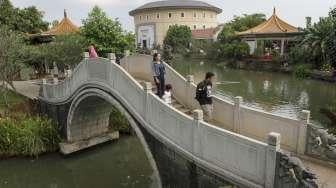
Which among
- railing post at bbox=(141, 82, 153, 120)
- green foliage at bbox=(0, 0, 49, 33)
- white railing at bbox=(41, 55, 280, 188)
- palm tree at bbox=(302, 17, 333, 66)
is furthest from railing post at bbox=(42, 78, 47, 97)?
palm tree at bbox=(302, 17, 333, 66)

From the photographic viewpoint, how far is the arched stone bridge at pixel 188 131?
746cm

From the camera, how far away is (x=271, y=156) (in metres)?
7.02

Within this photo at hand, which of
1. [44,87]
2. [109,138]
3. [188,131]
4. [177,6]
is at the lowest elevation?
[109,138]

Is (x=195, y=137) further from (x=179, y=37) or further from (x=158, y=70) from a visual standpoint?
(x=179, y=37)

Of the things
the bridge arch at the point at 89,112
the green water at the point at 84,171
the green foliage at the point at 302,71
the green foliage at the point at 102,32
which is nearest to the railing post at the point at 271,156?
the bridge arch at the point at 89,112

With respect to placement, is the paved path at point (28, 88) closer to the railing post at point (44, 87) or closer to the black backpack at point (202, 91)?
the railing post at point (44, 87)

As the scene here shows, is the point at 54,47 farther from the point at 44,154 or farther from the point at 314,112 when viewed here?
the point at 314,112

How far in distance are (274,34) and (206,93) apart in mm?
39755

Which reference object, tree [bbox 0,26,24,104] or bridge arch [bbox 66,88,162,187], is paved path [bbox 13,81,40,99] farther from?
bridge arch [bbox 66,88,162,187]

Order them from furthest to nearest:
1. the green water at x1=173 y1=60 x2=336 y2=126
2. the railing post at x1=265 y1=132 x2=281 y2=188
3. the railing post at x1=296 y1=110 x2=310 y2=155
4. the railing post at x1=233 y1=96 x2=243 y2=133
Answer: the green water at x1=173 y1=60 x2=336 y2=126 → the railing post at x1=233 y1=96 x2=243 y2=133 → the railing post at x1=296 y1=110 x2=310 y2=155 → the railing post at x1=265 y1=132 x2=281 y2=188

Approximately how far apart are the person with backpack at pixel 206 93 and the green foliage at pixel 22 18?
1033 inches

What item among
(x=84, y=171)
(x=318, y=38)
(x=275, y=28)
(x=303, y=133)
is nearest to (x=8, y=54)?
(x=84, y=171)

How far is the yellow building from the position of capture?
86.9m

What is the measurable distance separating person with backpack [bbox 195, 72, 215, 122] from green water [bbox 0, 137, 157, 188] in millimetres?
5781
